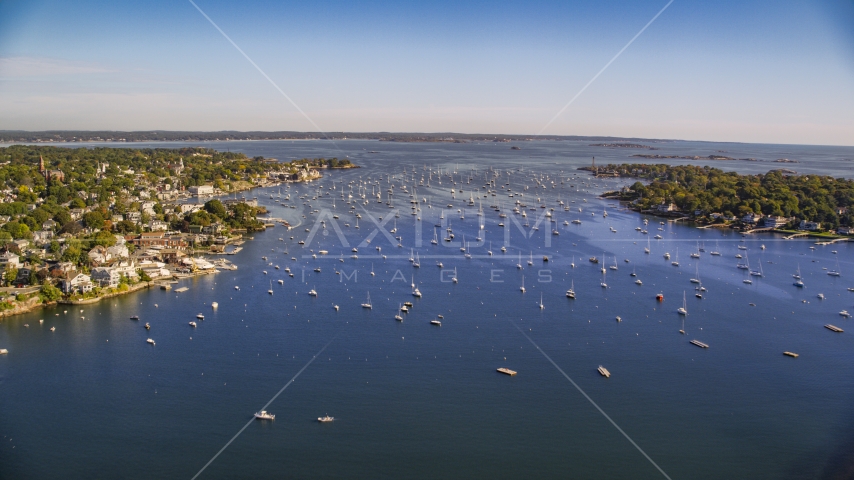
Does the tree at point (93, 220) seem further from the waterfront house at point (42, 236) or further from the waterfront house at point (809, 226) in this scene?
the waterfront house at point (809, 226)

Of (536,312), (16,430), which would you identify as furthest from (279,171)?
(16,430)

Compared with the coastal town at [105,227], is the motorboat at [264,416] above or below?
below

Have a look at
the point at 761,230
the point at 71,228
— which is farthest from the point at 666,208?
the point at 71,228

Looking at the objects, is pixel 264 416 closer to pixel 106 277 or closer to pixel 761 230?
pixel 106 277

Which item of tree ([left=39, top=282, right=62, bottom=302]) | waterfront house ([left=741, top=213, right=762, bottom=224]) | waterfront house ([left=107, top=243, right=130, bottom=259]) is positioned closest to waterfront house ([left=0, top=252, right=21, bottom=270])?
tree ([left=39, top=282, right=62, bottom=302])

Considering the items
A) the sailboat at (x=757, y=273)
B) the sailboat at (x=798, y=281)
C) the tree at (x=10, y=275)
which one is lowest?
the sailboat at (x=798, y=281)

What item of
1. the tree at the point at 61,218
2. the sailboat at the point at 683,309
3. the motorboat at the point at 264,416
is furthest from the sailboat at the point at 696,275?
the tree at the point at 61,218

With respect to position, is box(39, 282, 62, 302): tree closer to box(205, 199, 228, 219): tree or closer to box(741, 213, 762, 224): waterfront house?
box(205, 199, 228, 219): tree

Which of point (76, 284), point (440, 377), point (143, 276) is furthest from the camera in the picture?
point (143, 276)
